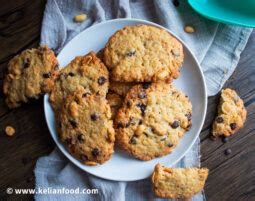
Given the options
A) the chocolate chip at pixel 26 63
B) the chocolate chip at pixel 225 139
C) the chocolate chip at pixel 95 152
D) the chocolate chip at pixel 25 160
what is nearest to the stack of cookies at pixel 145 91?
the chocolate chip at pixel 95 152

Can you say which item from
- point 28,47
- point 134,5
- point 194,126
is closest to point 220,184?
point 194,126

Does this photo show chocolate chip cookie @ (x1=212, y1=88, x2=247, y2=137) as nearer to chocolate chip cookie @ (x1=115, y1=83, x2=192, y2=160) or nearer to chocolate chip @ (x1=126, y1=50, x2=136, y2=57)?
chocolate chip cookie @ (x1=115, y1=83, x2=192, y2=160)

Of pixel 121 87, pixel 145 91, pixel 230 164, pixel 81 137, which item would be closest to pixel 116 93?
pixel 121 87

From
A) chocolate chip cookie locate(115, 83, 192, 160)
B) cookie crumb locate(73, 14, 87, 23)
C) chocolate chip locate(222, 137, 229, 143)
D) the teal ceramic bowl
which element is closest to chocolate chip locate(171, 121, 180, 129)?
chocolate chip cookie locate(115, 83, 192, 160)

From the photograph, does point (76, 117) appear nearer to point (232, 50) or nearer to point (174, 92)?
point (174, 92)

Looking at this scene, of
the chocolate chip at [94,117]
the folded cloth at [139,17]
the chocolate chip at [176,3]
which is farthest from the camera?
the chocolate chip at [176,3]

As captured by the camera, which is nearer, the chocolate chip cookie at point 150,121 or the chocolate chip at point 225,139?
the chocolate chip cookie at point 150,121

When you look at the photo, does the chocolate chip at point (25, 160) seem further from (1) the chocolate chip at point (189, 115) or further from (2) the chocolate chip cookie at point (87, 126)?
(1) the chocolate chip at point (189, 115)

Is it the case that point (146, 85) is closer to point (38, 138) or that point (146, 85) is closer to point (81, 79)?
point (81, 79)
